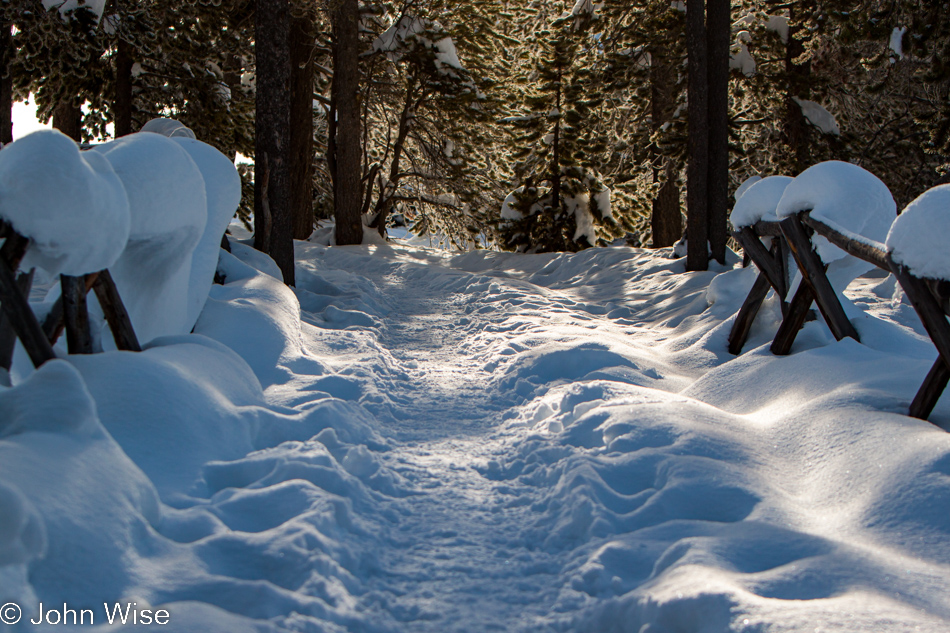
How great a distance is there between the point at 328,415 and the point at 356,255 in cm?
1027

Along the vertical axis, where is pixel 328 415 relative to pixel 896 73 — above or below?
below

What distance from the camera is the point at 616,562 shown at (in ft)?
8.65

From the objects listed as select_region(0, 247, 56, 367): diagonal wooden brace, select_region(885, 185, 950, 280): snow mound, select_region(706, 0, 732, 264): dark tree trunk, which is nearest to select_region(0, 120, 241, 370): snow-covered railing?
select_region(0, 247, 56, 367): diagonal wooden brace

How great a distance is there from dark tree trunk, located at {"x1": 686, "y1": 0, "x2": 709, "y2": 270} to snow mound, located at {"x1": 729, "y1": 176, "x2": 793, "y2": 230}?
450cm

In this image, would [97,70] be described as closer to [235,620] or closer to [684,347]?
[684,347]

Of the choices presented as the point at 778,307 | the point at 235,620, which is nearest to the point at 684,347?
the point at 778,307

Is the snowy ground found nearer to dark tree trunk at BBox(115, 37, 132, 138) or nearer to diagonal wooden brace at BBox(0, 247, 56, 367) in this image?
diagonal wooden brace at BBox(0, 247, 56, 367)

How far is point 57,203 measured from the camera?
9.20 feet

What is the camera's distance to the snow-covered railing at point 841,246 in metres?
3.35

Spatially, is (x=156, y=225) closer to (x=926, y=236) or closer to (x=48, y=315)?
(x=48, y=315)

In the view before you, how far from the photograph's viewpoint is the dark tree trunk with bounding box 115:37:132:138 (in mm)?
10602

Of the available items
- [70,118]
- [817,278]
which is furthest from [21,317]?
[70,118]

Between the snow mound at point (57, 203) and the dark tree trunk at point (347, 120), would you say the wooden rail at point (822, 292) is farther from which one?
the dark tree trunk at point (347, 120)

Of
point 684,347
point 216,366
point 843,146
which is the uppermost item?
point 843,146
